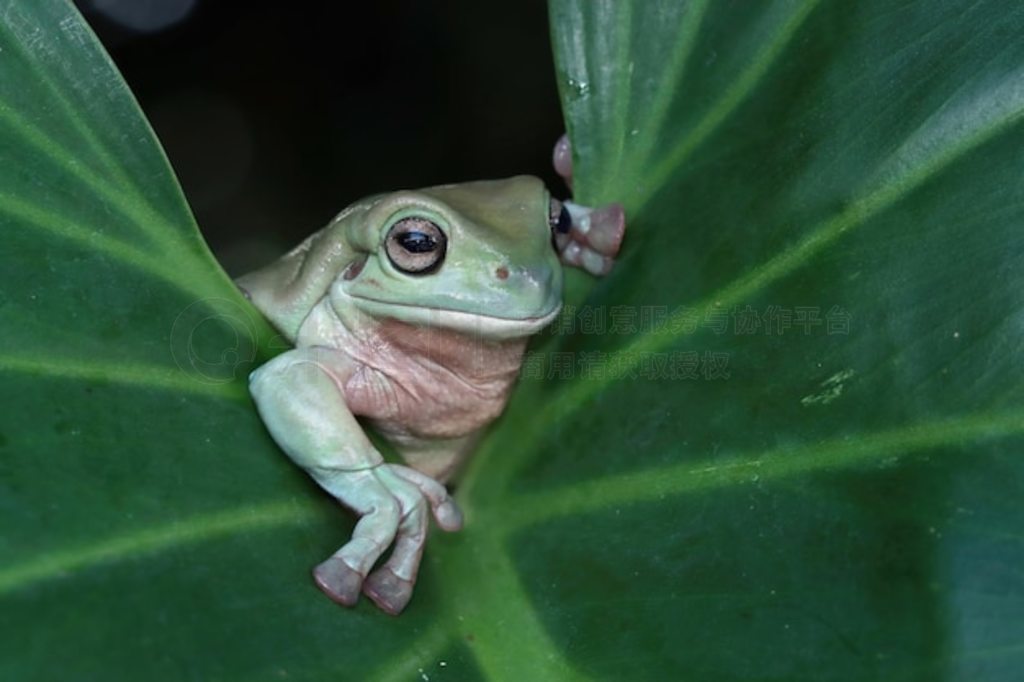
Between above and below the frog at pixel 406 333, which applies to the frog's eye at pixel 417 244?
above

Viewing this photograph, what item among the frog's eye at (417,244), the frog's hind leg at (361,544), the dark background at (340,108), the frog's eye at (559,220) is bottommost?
the dark background at (340,108)

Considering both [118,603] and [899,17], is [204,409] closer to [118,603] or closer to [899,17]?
[118,603]

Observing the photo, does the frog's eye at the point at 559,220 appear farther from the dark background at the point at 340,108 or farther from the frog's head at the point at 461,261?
the dark background at the point at 340,108

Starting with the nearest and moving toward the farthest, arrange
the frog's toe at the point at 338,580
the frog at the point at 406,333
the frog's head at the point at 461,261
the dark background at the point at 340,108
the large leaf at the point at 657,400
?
the large leaf at the point at 657,400, the frog's toe at the point at 338,580, the frog at the point at 406,333, the frog's head at the point at 461,261, the dark background at the point at 340,108

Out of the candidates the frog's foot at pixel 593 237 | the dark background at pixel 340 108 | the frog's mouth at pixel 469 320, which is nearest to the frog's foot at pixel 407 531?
the frog's mouth at pixel 469 320

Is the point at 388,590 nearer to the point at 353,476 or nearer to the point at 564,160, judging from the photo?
the point at 353,476

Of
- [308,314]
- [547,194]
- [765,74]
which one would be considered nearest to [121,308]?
[308,314]

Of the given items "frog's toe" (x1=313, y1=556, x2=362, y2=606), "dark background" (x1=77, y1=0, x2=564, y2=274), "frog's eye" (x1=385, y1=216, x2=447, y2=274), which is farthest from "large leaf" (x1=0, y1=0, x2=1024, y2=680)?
"dark background" (x1=77, y1=0, x2=564, y2=274)
